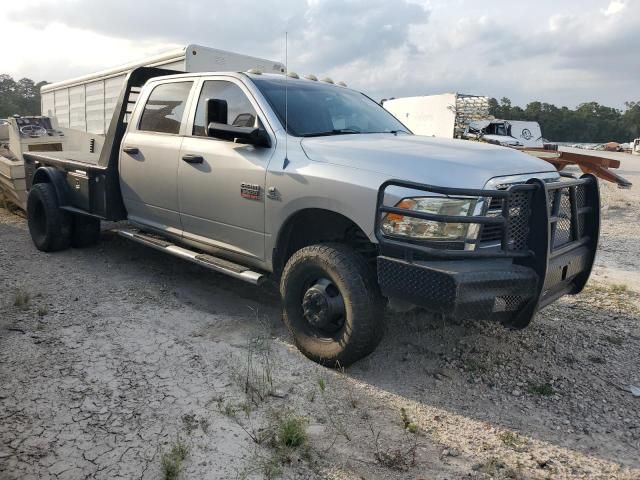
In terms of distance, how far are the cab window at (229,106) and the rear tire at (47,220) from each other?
2.59 metres

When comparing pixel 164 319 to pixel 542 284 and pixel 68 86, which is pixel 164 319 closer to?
pixel 542 284

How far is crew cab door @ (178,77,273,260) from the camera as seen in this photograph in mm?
4145

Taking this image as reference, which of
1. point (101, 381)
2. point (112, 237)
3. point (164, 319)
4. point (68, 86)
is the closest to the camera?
point (101, 381)

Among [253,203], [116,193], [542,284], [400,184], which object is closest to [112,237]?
[116,193]

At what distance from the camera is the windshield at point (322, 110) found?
4.22 metres

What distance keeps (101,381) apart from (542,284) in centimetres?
277

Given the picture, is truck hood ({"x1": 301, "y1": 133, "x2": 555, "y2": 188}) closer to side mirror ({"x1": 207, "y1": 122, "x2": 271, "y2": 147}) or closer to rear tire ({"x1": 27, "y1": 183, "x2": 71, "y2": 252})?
side mirror ({"x1": 207, "y1": 122, "x2": 271, "y2": 147})

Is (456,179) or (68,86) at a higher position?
(68,86)

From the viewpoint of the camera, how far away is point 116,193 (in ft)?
18.7

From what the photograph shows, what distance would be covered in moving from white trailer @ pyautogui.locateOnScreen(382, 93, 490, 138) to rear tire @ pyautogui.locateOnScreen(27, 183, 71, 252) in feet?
72.0

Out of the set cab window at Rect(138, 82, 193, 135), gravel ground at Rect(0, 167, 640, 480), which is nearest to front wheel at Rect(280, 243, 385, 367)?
gravel ground at Rect(0, 167, 640, 480)

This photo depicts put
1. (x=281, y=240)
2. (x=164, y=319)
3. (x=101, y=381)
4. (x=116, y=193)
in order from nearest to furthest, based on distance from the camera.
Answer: (x=101, y=381)
(x=281, y=240)
(x=164, y=319)
(x=116, y=193)

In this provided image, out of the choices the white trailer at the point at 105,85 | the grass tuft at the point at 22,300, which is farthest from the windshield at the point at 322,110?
the white trailer at the point at 105,85

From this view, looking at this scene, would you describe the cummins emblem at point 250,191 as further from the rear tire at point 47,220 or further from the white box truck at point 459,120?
the white box truck at point 459,120
